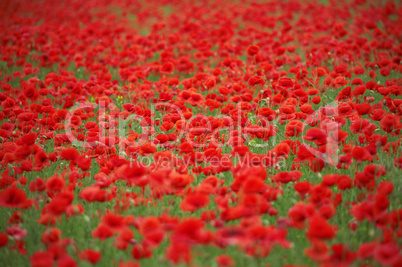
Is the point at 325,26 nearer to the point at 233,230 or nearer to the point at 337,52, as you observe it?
the point at 337,52

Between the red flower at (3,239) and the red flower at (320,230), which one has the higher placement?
the red flower at (320,230)

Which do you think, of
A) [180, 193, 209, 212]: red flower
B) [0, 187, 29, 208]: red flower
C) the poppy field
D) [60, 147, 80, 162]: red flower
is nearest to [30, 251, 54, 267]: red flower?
the poppy field

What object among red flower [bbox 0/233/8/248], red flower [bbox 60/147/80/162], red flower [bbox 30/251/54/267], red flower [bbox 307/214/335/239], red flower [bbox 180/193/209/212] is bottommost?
red flower [bbox 0/233/8/248]

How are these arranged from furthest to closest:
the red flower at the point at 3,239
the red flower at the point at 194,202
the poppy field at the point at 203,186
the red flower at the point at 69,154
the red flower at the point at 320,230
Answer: the red flower at the point at 69,154 → the red flower at the point at 3,239 → the red flower at the point at 194,202 → the poppy field at the point at 203,186 → the red flower at the point at 320,230

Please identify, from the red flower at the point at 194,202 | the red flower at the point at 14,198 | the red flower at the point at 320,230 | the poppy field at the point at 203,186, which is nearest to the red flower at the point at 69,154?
the poppy field at the point at 203,186

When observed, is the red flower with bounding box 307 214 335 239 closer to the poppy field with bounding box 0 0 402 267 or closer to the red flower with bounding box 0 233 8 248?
the poppy field with bounding box 0 0 402 267

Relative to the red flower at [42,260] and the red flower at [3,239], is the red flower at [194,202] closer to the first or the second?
the red flower at [42,260]

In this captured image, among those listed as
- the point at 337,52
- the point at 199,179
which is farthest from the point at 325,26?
the point at 199,179

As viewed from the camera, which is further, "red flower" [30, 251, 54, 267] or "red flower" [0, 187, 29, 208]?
"red flower" [0, 187, 29, 208]

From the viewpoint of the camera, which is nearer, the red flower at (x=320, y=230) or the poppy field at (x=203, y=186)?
the red flower at (x=320, y=230)

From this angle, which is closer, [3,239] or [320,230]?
[320,230]

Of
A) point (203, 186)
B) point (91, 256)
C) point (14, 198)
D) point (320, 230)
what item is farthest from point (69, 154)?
point (320, 230)

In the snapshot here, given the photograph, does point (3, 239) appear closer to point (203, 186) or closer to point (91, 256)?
point (91, 256)

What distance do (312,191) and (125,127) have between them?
118 inches
